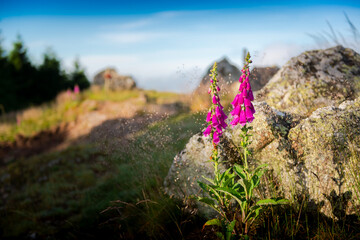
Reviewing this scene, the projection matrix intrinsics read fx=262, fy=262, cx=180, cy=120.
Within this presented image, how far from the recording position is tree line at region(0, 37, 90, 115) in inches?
700

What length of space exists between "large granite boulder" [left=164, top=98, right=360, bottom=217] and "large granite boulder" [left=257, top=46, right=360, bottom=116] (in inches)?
32.4

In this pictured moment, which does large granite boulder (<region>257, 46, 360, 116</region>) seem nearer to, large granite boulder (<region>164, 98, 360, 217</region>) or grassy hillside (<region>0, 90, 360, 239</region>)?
large granite boulder (<region>164, 98, 360, 217</region>)

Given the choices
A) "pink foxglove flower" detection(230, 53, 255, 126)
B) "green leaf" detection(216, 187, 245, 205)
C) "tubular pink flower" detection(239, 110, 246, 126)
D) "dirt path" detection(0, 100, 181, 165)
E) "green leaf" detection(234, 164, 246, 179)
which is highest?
"pink foxglove flower" detection(230, 53, 255, 126)

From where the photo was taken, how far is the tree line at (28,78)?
58.3ft

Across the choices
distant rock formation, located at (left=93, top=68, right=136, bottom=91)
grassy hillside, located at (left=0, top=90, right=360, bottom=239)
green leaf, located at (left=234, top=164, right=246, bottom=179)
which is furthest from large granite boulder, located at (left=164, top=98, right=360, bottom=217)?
distant rock formation, located at (left=93, top=68, right=136, bottom=91)

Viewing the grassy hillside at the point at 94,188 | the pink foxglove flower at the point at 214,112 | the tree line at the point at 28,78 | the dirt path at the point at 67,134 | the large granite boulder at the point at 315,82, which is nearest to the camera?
the pink foxglove flower at the point at 214,112

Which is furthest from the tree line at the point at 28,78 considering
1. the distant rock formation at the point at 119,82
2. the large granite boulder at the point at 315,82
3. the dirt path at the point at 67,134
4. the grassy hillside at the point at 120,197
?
the large granite boulder at the point at 315,82

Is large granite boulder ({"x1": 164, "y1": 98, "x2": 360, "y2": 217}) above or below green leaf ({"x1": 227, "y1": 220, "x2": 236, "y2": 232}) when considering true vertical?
above

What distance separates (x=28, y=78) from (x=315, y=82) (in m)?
20.3

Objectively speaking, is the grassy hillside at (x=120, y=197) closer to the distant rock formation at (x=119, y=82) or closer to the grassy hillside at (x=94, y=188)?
the grassy hillside at (x=94, y=188)

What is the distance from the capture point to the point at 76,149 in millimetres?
8391

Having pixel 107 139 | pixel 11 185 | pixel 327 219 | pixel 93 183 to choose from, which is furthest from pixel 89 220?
pixel 11 185

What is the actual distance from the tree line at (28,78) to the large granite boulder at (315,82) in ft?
58.8

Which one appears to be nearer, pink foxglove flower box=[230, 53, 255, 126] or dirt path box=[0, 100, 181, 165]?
pink foxglove flower box=[230, 53, 255, 126]
